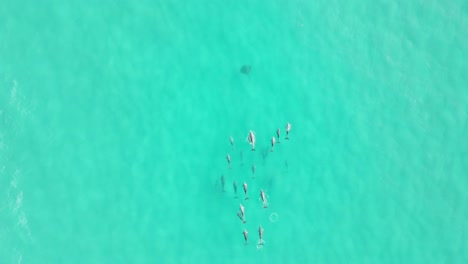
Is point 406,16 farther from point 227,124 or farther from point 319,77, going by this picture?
point 227,124

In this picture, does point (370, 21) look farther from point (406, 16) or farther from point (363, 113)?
point (363, 113)

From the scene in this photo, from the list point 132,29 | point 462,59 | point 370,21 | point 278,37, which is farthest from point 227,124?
point 462,59

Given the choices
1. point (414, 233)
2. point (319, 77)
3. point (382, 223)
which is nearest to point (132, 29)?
point (319, 77)

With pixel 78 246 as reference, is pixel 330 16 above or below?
above

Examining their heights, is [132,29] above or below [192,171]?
above

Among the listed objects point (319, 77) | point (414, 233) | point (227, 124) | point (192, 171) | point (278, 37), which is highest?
point (278, 37)
